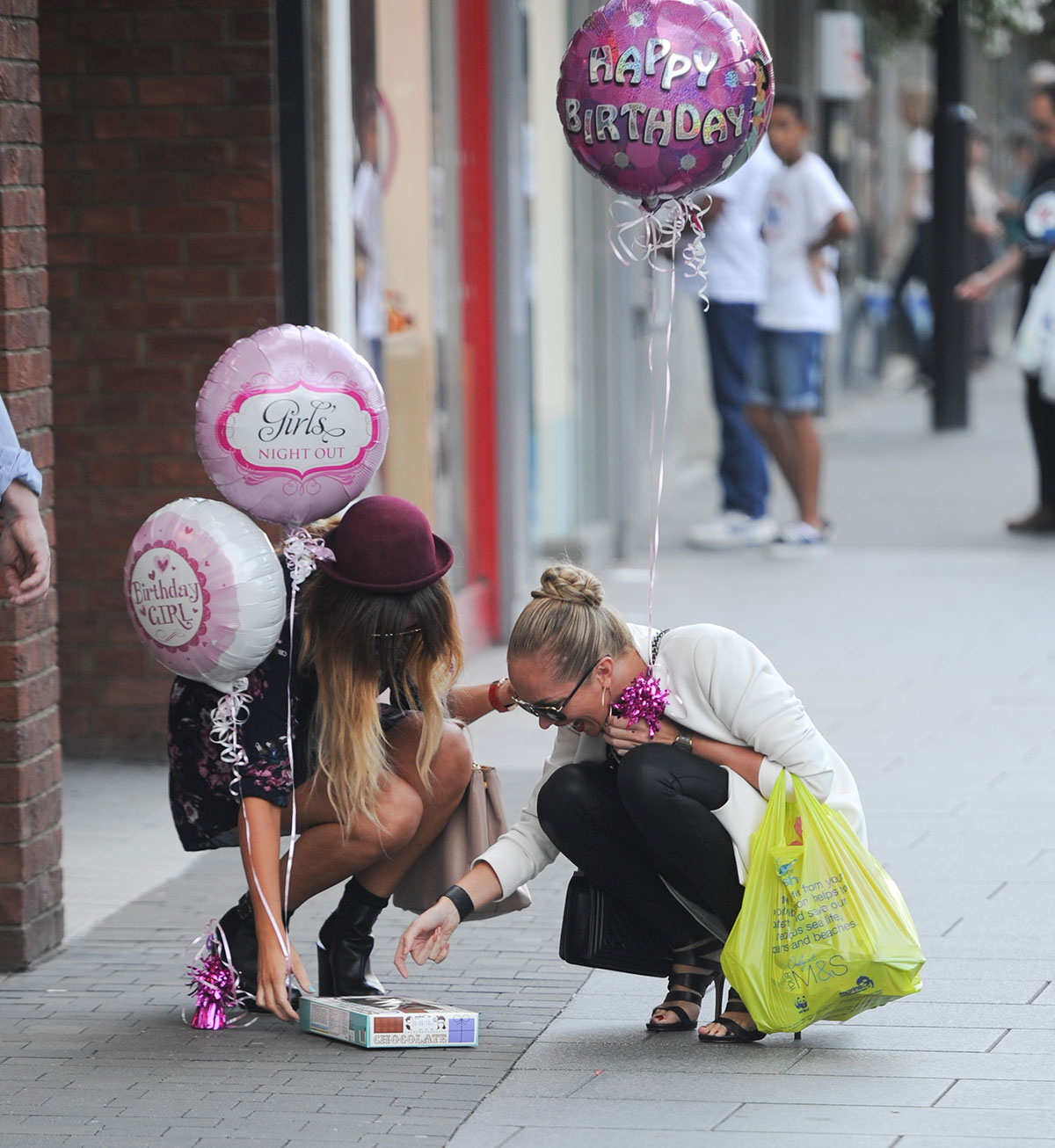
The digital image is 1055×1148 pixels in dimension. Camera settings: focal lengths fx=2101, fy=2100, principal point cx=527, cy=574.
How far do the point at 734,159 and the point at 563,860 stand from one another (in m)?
1.84

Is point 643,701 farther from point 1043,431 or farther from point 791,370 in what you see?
point 1043,431

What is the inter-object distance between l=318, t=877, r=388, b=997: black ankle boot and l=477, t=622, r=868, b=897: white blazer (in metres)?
0.34

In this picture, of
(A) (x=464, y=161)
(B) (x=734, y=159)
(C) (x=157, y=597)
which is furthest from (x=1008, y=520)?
(C) (x=157, y=597)

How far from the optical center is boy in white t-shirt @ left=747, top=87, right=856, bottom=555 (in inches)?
360

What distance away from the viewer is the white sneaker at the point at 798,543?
9.51 meters

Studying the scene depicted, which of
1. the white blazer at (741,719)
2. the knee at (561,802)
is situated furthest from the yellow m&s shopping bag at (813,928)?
the knee at (561,802)

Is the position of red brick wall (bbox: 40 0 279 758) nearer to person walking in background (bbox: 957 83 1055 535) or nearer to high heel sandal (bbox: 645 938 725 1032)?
high heel sandal (bbox: 645 938 725 1032)

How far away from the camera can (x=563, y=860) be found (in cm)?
516

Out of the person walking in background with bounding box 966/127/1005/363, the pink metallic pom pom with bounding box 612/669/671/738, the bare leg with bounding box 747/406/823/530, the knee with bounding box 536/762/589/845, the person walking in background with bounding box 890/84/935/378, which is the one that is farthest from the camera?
the person walking in background with bounding box 966/127/1005/363

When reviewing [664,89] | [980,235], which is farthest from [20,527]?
[980,235]

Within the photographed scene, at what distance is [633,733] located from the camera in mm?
3762

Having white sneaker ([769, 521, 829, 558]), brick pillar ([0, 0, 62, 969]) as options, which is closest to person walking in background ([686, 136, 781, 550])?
white sneaker ([769, 521, 829, 558])

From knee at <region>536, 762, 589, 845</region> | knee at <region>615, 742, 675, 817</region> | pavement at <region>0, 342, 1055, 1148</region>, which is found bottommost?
pavement at <region>0, 342, 1055, 1148</region>

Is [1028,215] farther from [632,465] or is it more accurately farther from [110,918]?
[110,918]
